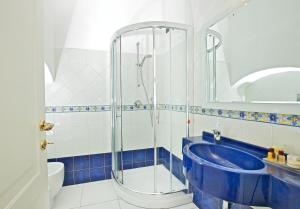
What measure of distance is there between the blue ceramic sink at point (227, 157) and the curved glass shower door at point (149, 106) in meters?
0.59

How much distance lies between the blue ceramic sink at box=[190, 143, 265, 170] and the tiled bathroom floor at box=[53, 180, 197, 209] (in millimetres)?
849

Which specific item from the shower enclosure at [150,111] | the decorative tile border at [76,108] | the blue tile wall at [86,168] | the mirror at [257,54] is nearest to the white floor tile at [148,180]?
the shower enclosure at [150,111]

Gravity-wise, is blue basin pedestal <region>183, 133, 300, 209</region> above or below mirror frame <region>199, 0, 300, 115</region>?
below

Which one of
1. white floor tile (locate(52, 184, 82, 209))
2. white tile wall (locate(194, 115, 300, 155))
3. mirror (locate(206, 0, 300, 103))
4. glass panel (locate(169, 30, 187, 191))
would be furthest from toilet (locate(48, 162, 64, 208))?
mirror (locate(206, 0, 300, 103))

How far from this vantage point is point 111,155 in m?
2.56

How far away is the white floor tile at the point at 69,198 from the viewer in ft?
6.34

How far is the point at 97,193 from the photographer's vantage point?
2172 mm

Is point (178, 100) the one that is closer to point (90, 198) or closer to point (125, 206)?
point (125, 206)

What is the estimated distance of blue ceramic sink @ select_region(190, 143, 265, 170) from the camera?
3.56ft

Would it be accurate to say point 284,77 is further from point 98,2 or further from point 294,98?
point 98,2

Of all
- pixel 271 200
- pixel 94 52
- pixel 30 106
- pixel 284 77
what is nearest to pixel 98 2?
pixel 94 52

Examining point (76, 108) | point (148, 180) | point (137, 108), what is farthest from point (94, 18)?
point (148, 180)

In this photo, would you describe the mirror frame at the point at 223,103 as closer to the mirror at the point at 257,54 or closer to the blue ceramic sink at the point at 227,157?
the mirror at the point at 257,54

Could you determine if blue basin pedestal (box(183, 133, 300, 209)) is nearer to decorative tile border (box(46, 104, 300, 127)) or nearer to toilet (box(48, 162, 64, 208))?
decorative tile border (box(46, 104, 300, 127))
